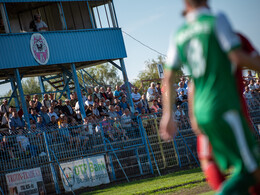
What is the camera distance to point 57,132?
52.1 feet

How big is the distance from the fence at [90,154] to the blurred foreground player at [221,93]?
39.5 feet

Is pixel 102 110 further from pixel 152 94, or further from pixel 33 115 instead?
pixel 152 94

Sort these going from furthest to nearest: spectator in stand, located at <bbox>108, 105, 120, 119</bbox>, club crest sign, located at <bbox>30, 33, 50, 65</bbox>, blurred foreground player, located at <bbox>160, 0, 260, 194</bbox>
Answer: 1. club crest sign, located at <bbox>30, 33, 50, 65</bbox>
2. spectator in stand, located at <bbox>108, 105, 120, 119</bbox>
3. blurred foreground player, located at <bbox>160, 0, 260, 194</bbox>

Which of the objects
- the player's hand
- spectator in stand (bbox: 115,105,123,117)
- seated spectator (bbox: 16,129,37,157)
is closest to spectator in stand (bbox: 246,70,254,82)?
spectator in stand (bbox: 115,105,123,117)

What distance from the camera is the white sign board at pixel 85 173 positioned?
15781mm

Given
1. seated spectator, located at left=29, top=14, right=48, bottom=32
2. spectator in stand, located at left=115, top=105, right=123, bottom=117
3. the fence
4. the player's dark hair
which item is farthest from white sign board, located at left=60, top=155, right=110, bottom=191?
the player's dark hair

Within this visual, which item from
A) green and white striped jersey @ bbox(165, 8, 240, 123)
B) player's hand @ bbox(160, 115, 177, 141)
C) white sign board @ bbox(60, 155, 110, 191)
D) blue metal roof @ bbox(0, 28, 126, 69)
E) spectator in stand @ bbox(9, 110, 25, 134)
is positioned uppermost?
blue metal roof @ bbox(0, 28, 126, 69)

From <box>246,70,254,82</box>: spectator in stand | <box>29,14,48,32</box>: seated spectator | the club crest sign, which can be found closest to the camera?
the club crest sign

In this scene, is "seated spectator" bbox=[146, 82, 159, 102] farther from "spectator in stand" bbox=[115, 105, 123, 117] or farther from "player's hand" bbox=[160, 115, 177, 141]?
"player's hand" bbox=[160, 115, 177, 141]

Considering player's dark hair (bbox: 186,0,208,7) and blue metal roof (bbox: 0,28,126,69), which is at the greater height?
blue metal roof (bbox: 0,28,126,69)

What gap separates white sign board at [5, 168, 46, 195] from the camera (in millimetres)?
14727

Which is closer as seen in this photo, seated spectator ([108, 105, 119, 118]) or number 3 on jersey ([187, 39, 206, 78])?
number 3 on jersey ([187, 39, 206, 78])

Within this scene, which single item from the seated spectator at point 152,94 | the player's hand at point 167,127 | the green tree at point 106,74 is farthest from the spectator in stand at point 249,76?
the green tree at point 106,74

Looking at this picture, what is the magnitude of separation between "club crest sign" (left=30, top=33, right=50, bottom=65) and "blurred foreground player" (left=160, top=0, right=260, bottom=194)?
2062 centimetres
